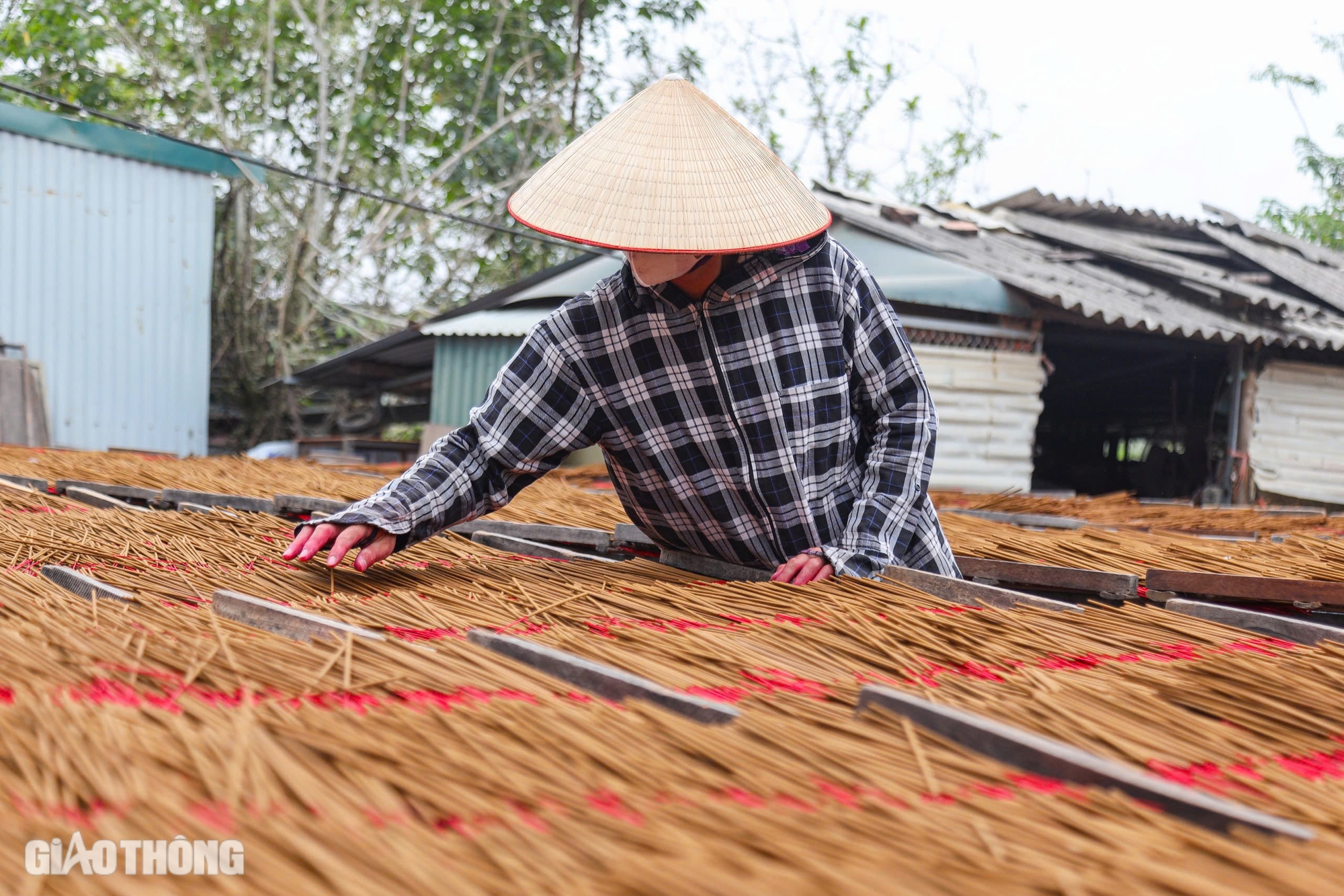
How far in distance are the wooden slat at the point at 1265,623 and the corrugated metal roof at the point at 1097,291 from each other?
595cm

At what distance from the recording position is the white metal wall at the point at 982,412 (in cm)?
763

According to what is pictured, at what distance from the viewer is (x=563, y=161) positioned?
6.36 ft

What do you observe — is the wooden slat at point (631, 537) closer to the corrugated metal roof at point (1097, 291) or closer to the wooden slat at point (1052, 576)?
the wooden slat at point (1052, 576)

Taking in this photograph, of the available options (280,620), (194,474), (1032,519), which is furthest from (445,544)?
(1032,519)

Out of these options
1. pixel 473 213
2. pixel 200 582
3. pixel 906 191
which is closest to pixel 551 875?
pixel 200 582

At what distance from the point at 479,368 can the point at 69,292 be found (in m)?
3.05

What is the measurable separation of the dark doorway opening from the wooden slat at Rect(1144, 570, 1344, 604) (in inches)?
259

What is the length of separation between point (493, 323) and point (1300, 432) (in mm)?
6484

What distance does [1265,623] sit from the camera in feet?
5.04

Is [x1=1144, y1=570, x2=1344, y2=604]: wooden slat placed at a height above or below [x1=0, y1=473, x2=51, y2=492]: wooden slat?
above

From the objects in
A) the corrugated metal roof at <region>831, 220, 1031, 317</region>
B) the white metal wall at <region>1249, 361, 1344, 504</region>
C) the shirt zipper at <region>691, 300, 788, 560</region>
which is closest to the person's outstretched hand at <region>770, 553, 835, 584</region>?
the shirt zipper at <region>691, 300, 788, 560</region>

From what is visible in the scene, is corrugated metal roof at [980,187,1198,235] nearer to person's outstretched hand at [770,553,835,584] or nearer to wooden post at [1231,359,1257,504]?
wooden post at [1231,359,1257,504]

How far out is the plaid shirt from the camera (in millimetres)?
1983

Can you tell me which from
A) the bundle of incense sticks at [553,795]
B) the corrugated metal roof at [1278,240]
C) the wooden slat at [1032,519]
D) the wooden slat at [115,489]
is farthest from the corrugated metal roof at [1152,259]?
the bundle of incense sticks at [553,795]
